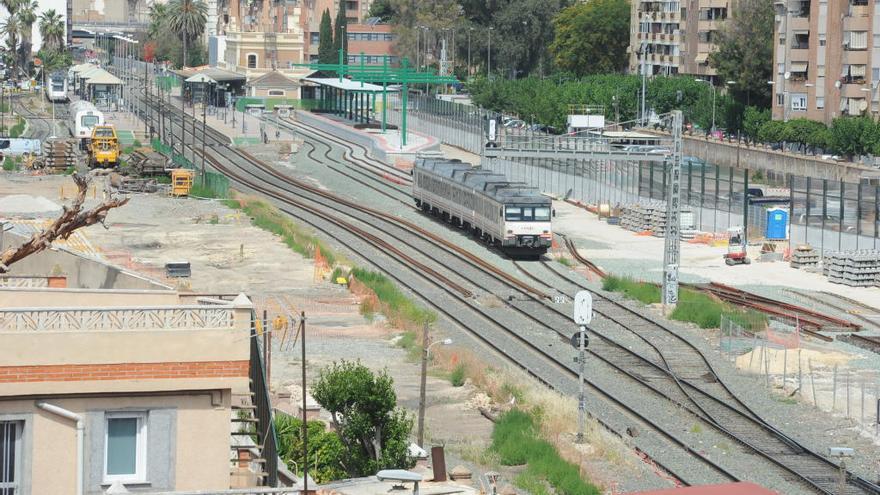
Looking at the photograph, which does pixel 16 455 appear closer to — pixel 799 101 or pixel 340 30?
pixel 799 101

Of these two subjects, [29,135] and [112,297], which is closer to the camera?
[112,297]

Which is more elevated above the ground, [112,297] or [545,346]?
[112,297]

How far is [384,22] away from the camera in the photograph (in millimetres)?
196000

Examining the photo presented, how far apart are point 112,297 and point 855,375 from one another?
90.7ft

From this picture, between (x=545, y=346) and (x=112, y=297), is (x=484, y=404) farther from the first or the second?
(x=112, y=297)

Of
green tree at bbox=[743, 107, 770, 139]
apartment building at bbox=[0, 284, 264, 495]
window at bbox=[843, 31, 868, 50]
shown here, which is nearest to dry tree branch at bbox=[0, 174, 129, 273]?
apartment building at bbox=[0, 284, 264, 495]

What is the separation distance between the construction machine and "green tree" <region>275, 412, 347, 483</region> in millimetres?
38232

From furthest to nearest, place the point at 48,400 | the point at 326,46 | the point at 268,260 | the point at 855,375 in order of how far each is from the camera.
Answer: the point at 326,46, the point at 268,260, the point at 855,375, the point at 48,400

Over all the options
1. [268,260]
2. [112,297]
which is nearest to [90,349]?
[112,297]

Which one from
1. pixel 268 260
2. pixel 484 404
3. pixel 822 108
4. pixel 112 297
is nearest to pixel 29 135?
pixel 822 108

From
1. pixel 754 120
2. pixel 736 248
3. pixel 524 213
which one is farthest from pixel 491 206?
pixel 754 120

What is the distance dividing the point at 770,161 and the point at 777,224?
5079 cm

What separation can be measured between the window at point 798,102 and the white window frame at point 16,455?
11158 cm

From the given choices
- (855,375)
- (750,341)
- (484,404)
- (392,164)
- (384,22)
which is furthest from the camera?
(384,22)
